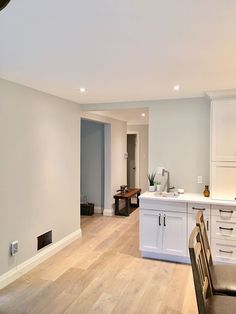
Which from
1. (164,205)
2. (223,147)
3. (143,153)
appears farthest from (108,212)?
(223,147)

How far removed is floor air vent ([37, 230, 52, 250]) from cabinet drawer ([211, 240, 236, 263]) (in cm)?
229

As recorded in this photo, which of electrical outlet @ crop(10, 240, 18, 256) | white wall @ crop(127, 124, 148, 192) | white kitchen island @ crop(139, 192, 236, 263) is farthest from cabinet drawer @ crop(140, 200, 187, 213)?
white wall @ crop(127, 124, 148, 192)

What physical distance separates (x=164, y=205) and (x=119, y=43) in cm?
240

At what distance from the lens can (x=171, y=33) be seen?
1.85 m

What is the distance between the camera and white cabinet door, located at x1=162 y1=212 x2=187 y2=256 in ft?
12.0

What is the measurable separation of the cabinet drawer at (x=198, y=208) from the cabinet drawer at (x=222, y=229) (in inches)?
4.8

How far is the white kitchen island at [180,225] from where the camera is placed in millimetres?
3475

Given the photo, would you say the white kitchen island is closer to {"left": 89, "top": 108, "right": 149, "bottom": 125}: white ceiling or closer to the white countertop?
the white countertop

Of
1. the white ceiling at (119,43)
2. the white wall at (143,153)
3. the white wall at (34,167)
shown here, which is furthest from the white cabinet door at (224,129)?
the white wall at (143,153)

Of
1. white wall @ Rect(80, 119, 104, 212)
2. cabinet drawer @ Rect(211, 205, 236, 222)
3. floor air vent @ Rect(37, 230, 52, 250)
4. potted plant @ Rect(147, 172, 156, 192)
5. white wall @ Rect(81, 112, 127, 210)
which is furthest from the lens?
white wall @ Rect(80, 119, 104, 212)

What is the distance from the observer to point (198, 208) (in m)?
3.61

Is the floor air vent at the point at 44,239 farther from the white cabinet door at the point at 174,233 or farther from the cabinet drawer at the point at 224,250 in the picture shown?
the cabinet drawer at the point at 224,250

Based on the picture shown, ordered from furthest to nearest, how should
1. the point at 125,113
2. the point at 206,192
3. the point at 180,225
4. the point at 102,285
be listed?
the point at 125,113 → the point at 206,192 → the point at 180,225 → the point at 102,285

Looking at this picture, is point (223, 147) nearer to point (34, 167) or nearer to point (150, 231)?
point (150, 231)
